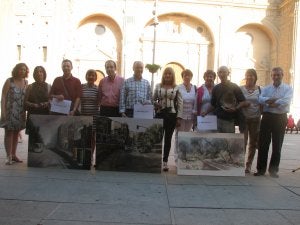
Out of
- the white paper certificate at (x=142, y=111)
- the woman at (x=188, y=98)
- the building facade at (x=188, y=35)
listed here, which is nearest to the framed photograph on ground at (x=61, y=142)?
the white paper certificate at (x=142, y=111)

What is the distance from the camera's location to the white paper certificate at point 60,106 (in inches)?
303

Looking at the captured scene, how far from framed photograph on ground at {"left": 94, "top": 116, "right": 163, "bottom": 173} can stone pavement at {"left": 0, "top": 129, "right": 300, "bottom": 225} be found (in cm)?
28

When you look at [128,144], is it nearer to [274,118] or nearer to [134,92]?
[134,92]

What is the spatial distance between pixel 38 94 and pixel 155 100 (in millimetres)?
2213

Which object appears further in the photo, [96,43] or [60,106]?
[96,43]

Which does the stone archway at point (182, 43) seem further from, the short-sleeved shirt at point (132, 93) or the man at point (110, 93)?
the short-sleeved shirt at point (132, 93)

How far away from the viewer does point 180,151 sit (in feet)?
24.8

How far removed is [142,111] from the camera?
7.52 m

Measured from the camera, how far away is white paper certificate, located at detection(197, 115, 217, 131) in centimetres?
762

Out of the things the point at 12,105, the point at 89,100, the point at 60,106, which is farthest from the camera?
the point at 89,100

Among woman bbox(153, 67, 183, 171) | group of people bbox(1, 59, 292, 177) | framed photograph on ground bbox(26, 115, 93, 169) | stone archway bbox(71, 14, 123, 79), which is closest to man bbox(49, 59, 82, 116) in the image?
group of people bbox(1, 59, 292, 177)

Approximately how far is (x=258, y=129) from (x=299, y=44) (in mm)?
26530

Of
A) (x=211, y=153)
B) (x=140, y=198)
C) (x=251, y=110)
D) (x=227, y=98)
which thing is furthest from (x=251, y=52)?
(x=140, y=198)

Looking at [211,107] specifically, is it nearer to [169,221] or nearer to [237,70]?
[169,221]
